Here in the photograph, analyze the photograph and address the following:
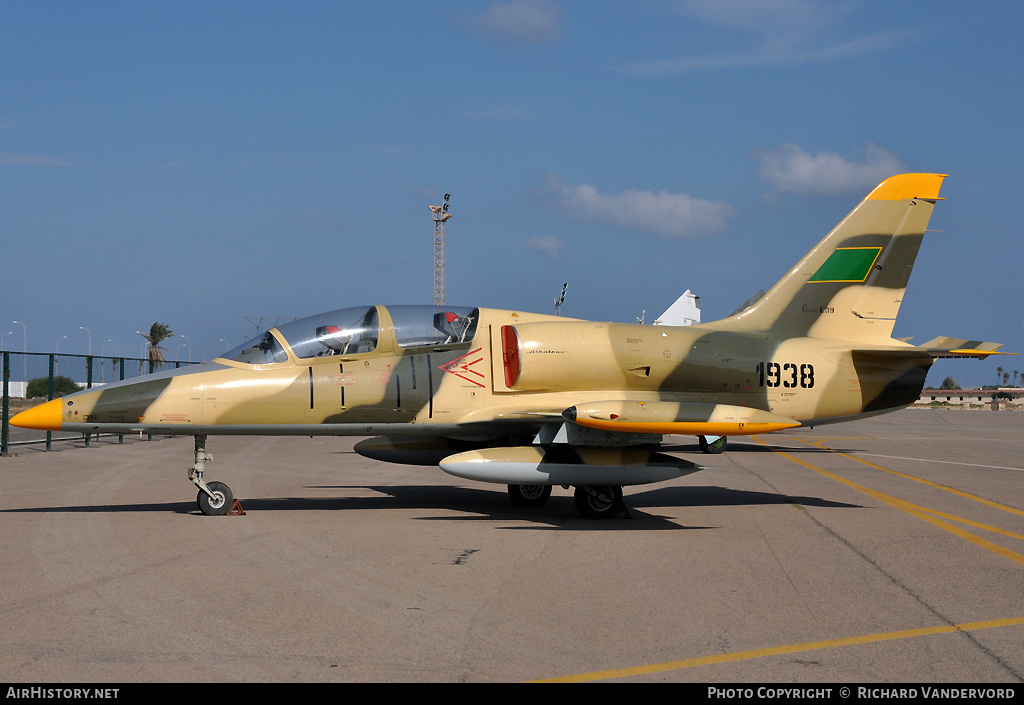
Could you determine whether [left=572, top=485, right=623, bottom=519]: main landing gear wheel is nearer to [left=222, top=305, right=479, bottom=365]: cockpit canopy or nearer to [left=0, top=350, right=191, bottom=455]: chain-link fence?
[left=222, top=305, right=479, bottom=365]: cockpit canopy

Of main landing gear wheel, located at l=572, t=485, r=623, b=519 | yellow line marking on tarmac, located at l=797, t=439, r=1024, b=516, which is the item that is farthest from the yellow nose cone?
yellow line marking on tarmac, located at l=797, t=439, r=1024, b=516

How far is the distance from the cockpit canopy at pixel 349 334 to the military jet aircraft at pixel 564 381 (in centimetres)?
2

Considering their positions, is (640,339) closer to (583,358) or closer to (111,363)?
(583,358)

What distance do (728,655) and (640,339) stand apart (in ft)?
23.1

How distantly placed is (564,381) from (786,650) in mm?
6483

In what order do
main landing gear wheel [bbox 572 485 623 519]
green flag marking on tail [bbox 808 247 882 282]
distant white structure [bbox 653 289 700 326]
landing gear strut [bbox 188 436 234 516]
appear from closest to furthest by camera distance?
1. landing gear strut [bbox 188 436 234 516]
2. main landing gear wheel [bbox 572 485 623 519]
3. green flag marking on tail [bbox 808 247 882 282]
4. distant white structure [bbox 653 289 700 326]

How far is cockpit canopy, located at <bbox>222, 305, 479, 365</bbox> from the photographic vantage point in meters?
11.0

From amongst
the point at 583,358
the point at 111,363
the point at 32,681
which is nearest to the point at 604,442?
the point at 583,358

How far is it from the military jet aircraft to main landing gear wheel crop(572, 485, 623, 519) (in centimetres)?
3

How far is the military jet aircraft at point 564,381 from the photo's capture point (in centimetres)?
1047

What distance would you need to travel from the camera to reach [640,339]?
39.1ft

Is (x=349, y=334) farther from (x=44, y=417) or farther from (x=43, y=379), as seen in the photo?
(x=43, y=379)

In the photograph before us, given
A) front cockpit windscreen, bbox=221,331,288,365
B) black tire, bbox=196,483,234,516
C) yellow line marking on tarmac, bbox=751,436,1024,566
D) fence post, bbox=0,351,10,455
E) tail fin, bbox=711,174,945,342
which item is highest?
tail fin, bbox=711,174,945,342
